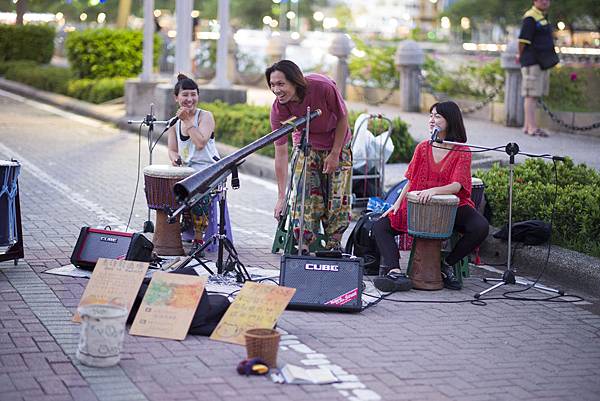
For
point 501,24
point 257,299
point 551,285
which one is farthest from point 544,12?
point 501,24

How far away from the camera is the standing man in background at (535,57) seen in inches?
670

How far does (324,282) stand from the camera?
26.9 feet

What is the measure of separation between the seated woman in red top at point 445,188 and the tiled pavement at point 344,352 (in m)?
0.34

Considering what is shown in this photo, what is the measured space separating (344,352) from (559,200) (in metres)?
3.84

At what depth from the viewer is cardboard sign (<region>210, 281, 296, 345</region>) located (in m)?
7.19

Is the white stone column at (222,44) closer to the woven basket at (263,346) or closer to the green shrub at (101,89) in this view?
the green shrub at (101,89)

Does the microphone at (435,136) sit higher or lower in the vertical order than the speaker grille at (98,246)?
higher

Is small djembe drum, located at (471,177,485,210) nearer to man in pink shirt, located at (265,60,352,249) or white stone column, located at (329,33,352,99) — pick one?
man in pink shirt, located at (265,60,352,249)

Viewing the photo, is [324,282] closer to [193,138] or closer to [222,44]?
[193,138]

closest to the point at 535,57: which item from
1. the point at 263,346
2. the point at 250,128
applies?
the point at 250,128

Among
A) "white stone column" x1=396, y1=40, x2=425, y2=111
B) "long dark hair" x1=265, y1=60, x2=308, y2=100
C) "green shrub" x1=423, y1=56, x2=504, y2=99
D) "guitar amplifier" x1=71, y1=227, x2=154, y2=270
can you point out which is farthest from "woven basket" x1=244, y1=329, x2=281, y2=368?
"white stone column" x1=396, y1=40, x2=425, y2=111

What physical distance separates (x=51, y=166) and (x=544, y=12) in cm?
771

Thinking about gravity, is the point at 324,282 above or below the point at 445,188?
below

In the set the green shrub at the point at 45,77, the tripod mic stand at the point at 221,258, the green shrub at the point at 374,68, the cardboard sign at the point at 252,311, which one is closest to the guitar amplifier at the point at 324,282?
the tripod mic stand at the point at 221,258
